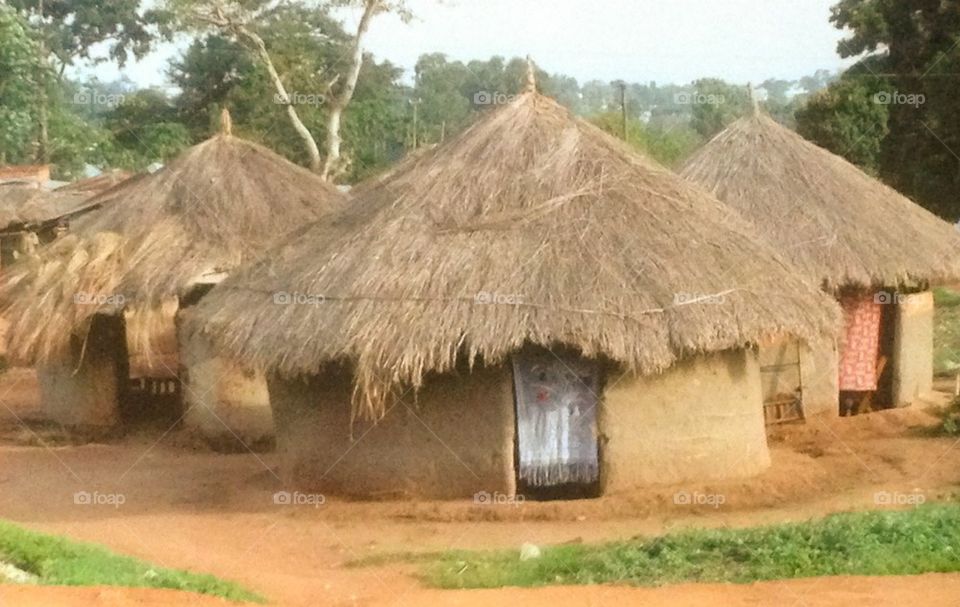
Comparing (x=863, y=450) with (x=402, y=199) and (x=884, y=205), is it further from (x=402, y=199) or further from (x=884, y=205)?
(x=402, y=199)

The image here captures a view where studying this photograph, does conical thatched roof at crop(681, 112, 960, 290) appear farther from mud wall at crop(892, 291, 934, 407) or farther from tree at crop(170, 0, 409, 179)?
tree at crop(170, 0, 409, 179)

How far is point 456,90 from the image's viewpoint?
40.6 meters

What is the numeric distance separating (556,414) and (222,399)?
5.40 metres

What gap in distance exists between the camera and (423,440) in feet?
36.4

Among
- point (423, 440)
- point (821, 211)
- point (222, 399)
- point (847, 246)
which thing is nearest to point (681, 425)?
point (423, 440)

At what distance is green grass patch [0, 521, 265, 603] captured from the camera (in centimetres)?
753

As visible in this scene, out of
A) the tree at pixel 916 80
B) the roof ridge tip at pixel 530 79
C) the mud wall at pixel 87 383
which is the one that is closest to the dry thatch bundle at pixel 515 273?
the roof ridge tip at pixel 530 79

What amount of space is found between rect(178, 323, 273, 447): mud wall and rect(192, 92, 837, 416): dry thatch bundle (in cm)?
225

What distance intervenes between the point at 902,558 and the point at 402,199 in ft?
20.3

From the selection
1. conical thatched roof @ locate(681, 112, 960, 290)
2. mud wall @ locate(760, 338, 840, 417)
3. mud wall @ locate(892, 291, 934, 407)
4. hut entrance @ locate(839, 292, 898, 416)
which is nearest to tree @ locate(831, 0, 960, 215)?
conical thatched roof @ locate(681, 112, 960, 290)

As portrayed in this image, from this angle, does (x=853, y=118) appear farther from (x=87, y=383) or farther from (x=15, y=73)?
(x=87, y=383)

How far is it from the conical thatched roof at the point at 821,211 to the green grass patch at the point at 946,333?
308 centimetres

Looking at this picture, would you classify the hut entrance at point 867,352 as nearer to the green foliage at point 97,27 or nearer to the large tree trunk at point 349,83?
the large tree trunk at point 349,83

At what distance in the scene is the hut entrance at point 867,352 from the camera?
1516 cm
